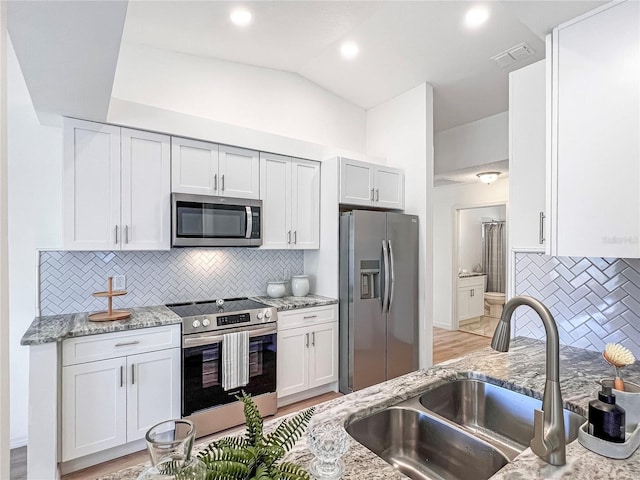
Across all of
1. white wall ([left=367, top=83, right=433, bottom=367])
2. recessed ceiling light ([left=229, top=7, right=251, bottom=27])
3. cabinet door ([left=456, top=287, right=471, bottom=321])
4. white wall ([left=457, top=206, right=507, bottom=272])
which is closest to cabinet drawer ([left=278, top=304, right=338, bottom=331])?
white wall ([left=367, top=83, right=433, bottom=367])

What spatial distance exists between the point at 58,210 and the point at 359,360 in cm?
280

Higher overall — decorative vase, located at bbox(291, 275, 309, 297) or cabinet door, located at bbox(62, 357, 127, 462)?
decorative vase, located at bbox(291, 275, 309, 297)

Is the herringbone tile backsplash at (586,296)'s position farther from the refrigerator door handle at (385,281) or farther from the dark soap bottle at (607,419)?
the refrigerator door handle at (385,281)

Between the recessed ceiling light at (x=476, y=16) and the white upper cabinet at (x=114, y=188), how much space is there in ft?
8.46

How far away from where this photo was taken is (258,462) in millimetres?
672

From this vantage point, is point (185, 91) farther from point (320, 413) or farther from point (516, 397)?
point (516, 397)

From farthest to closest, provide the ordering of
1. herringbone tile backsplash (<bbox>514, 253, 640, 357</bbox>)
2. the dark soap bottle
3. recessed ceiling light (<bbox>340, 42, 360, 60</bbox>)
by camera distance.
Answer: recessed ceiling light (<bbox>340, 42, 360, 60</bbox>) < herringbone tile backsplash (<bbox>514, 253, 640, 357</bbox>) < the dark soap bottle

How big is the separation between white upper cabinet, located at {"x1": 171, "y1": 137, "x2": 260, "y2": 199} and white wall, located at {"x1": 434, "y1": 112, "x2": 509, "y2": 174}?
2.84 m

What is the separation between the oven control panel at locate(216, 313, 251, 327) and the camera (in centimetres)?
264

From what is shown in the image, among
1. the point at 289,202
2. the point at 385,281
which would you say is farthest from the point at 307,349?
the point at 289,202

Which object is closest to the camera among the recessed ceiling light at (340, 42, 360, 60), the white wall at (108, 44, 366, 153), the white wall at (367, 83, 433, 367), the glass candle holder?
the glass candle holder

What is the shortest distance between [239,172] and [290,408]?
7.14 ft

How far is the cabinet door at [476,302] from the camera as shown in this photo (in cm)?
614

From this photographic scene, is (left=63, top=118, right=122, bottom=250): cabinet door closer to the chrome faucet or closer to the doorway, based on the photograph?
the chrome faucet
